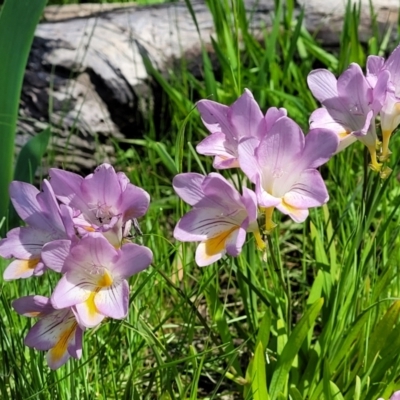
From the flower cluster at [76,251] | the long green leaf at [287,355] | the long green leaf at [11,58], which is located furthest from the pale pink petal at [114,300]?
the long green leaf at [11,58]

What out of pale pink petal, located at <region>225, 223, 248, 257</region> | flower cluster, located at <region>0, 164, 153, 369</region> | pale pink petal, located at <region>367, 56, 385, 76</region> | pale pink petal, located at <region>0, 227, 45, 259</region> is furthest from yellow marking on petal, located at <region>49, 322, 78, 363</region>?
pale pink petal, located at <region>367, 56, 385, 76</region>

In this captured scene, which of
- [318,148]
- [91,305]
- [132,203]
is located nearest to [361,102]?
[318,148]

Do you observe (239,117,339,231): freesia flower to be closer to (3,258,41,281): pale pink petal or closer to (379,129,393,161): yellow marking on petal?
(379,129,393,161): yellow marking on petal

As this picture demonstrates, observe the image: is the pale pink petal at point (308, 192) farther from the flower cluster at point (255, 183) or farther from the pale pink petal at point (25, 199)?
the pale pink petal at point (25, 199)

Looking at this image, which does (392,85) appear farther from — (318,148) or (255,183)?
(255,183)

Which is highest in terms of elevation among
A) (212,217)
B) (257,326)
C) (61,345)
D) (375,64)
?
(375,64)
